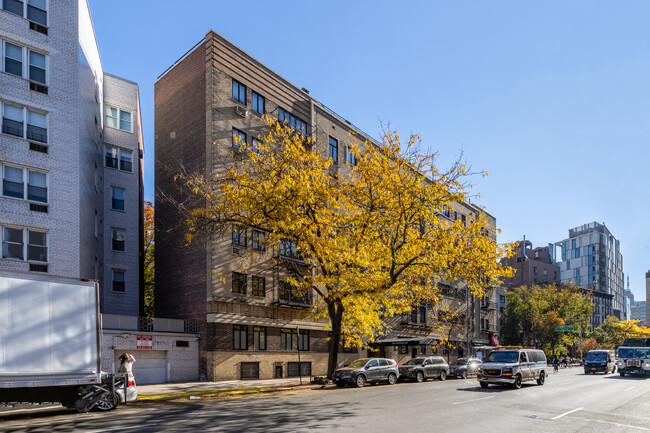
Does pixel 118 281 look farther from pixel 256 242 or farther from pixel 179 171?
pixel 256 242

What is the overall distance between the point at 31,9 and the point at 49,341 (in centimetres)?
1881

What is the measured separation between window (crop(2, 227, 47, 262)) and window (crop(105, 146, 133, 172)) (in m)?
11.1

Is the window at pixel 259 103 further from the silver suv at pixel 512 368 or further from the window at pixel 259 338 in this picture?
the silver suv at pixel 512 368

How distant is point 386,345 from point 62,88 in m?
32.7

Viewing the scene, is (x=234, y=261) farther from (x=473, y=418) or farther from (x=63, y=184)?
(x=473, y=418)

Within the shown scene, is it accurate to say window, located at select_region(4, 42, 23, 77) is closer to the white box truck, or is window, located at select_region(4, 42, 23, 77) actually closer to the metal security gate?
the white box truck

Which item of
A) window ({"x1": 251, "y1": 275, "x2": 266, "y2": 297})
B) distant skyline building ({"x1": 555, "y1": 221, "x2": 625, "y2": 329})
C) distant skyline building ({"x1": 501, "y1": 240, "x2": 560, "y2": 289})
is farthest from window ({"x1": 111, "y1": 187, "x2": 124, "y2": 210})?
distant skyline building ({"x1": 555, "y1": 221, "x2": 625, "y2": 329})

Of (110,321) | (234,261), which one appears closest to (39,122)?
(110,321)

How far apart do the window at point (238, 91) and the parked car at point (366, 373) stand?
61.2 feet

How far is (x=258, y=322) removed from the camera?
3328cm

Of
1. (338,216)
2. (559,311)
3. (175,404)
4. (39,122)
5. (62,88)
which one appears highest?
(62,88)

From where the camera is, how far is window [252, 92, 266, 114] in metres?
36.2

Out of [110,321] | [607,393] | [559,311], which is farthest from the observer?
[559,311]

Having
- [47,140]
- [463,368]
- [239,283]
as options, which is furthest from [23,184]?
[463,368]
